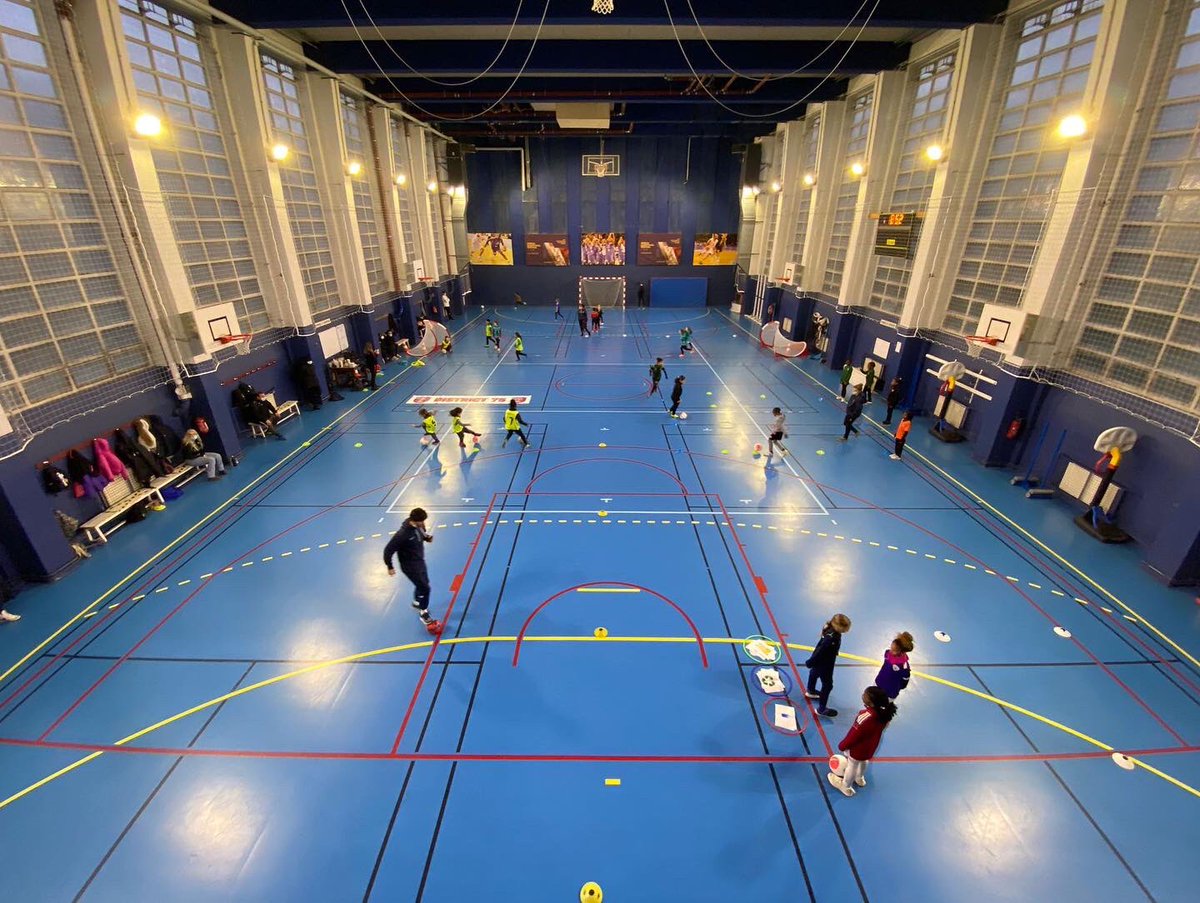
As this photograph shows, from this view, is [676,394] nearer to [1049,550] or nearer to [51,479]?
[1049,550]

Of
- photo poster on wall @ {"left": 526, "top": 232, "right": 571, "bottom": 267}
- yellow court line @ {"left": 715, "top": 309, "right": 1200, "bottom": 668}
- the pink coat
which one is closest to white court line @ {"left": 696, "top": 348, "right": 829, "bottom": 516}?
yellow court line @ {"left": 715, "top": 309, "right": 1200, "bottom": 668}

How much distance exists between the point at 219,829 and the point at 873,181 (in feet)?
72.2

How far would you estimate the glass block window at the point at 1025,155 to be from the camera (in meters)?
11.1

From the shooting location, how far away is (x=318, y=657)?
7.18 meters

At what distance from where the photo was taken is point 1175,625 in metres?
7.77

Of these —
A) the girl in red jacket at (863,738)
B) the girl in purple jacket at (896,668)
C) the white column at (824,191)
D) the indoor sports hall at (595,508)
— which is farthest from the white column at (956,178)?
the girl in red jacket at (863,738)

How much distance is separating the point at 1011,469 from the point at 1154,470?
10.7 feet

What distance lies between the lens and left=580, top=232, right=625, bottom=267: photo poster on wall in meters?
32.9

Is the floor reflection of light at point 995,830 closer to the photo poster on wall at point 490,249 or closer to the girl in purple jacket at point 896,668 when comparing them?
the girl in purple jacket at point 896,668

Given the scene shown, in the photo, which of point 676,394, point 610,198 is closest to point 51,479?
point 676,394

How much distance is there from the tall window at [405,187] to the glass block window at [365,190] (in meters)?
1.51

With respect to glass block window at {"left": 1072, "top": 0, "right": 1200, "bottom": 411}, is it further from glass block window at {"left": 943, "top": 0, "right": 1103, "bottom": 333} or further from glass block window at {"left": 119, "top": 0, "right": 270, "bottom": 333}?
glass block window at {"left": 119, "top": 0, "right": 270, "bottom": 333}

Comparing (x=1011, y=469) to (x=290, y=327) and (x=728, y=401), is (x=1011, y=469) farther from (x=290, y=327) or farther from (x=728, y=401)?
(x=290, y=327)

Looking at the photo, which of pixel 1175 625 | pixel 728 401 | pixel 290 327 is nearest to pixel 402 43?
pixel 290 327
